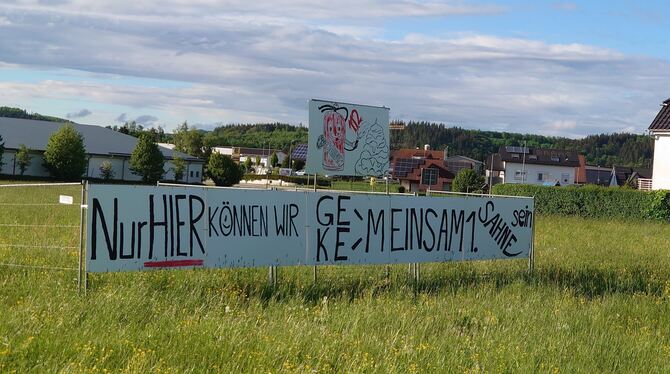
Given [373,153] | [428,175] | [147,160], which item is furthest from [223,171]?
[373,153]

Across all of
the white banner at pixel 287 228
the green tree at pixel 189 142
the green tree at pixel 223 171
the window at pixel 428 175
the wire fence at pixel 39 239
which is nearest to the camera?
the white banner at pixel 287 228

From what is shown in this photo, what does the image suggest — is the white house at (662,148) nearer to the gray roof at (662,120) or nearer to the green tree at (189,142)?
the gray roof at (662,120)

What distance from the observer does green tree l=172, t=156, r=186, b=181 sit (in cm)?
9856

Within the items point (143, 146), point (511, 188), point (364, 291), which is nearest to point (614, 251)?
point (364, 291)

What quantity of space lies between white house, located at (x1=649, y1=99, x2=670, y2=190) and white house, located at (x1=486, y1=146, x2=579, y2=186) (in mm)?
67730

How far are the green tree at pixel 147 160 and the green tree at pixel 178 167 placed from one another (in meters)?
6.97

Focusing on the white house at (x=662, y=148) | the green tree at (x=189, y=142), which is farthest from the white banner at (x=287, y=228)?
the green tree at (x=189, y=142)

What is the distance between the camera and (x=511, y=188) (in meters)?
48.5

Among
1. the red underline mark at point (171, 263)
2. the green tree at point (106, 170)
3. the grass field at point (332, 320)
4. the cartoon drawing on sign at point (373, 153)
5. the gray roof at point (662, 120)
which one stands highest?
the gray roof at point (662, 120)

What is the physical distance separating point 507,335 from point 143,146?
83.9 m

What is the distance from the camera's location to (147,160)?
89812 millimetres

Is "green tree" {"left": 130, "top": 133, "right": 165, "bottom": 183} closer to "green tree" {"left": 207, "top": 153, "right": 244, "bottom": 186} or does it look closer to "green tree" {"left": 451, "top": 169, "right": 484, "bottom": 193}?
"green tree" {"left": 207, "top": 153, "right": 244, "bottom": 186}

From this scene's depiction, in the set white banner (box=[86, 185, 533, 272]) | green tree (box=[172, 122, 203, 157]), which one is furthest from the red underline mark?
green tree (box=[172, 122, 203, 157])

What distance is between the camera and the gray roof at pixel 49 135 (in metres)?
93.9
